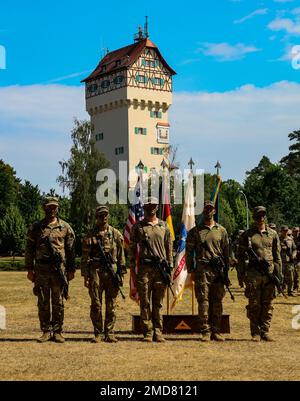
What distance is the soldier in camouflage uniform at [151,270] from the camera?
13.5 meters

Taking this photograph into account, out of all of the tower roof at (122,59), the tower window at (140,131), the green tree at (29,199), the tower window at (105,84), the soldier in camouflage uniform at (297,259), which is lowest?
the soldier in camouflage uniform at (297,259)

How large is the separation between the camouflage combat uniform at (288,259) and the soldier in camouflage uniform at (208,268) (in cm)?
1059

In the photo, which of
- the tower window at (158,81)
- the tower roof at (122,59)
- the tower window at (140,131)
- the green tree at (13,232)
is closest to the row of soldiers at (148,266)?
the green tree at (13,232)

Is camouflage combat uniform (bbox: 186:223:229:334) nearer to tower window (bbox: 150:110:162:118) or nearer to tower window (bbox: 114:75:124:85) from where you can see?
tower window (bbox: 114:75:124:85)

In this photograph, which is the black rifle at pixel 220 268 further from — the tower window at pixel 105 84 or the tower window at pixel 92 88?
the tower window at pixel 92 88

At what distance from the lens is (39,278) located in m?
13.2

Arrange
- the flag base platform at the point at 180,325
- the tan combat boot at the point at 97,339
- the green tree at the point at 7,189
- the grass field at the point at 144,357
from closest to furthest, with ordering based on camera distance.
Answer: the grass field at the point at 144,357 < the tan combat boot at the point at 97,339 < the flag base platform at the point at 180,325 < the green tree at the point at 7,189

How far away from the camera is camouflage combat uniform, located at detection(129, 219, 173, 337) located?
13.5m

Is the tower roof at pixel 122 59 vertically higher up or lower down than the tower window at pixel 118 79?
higher up

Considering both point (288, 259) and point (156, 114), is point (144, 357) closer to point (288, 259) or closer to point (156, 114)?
point (288, 259)

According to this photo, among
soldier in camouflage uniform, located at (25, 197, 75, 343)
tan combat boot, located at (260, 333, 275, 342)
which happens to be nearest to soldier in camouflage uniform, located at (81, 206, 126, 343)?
soldier in camouflage uniform, located at (25, 197, 75, 343)

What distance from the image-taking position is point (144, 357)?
463 inches

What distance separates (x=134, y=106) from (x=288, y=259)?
69.8 metres

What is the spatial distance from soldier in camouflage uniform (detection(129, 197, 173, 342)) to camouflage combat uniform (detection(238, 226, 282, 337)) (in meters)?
1.33
